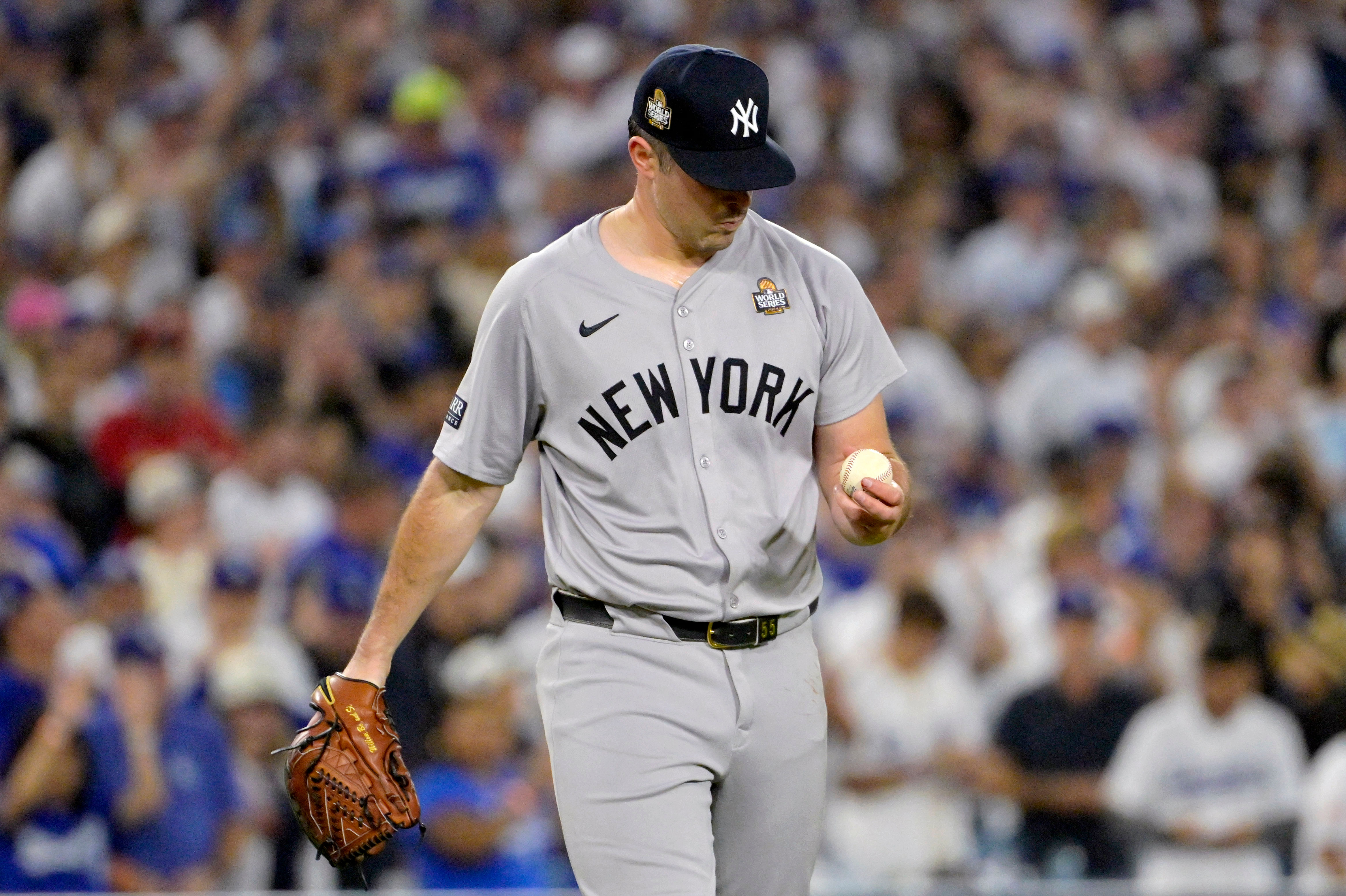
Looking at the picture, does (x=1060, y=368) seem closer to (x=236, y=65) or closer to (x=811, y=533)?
(x=236, y=65)

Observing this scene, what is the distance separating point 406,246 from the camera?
31.1 feet

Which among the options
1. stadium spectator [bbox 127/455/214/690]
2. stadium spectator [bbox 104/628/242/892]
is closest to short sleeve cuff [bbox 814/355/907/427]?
stadium spectator [bbox 104/628/242/892]

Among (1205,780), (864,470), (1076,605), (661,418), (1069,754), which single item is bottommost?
(1205,780)

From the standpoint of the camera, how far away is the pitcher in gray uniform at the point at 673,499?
3557 millimetres

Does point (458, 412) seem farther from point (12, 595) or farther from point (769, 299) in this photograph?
point (12, 595)

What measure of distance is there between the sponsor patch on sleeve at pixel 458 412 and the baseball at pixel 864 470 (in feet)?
2.54

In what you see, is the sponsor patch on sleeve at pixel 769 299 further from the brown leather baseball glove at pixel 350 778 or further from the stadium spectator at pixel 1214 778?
the stadium spectator at pixel 1214 778

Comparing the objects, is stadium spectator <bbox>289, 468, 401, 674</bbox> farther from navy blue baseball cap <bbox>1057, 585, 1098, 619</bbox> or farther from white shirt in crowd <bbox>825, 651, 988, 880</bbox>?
navy blue baseball cap <bbox>1057, 585, 1098, 619</bbox>

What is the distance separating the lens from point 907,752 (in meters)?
7.02

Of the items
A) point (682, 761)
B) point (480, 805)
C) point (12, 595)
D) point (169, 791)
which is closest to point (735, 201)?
point (682, 761)

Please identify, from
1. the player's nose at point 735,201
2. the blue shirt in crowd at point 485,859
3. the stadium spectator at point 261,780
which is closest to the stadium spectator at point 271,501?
the stadium spectator at point 261,780

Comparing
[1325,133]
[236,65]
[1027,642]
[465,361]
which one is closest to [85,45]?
[236,65]

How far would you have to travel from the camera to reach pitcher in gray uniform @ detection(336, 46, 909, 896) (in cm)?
356

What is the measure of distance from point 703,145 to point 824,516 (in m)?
4.49
